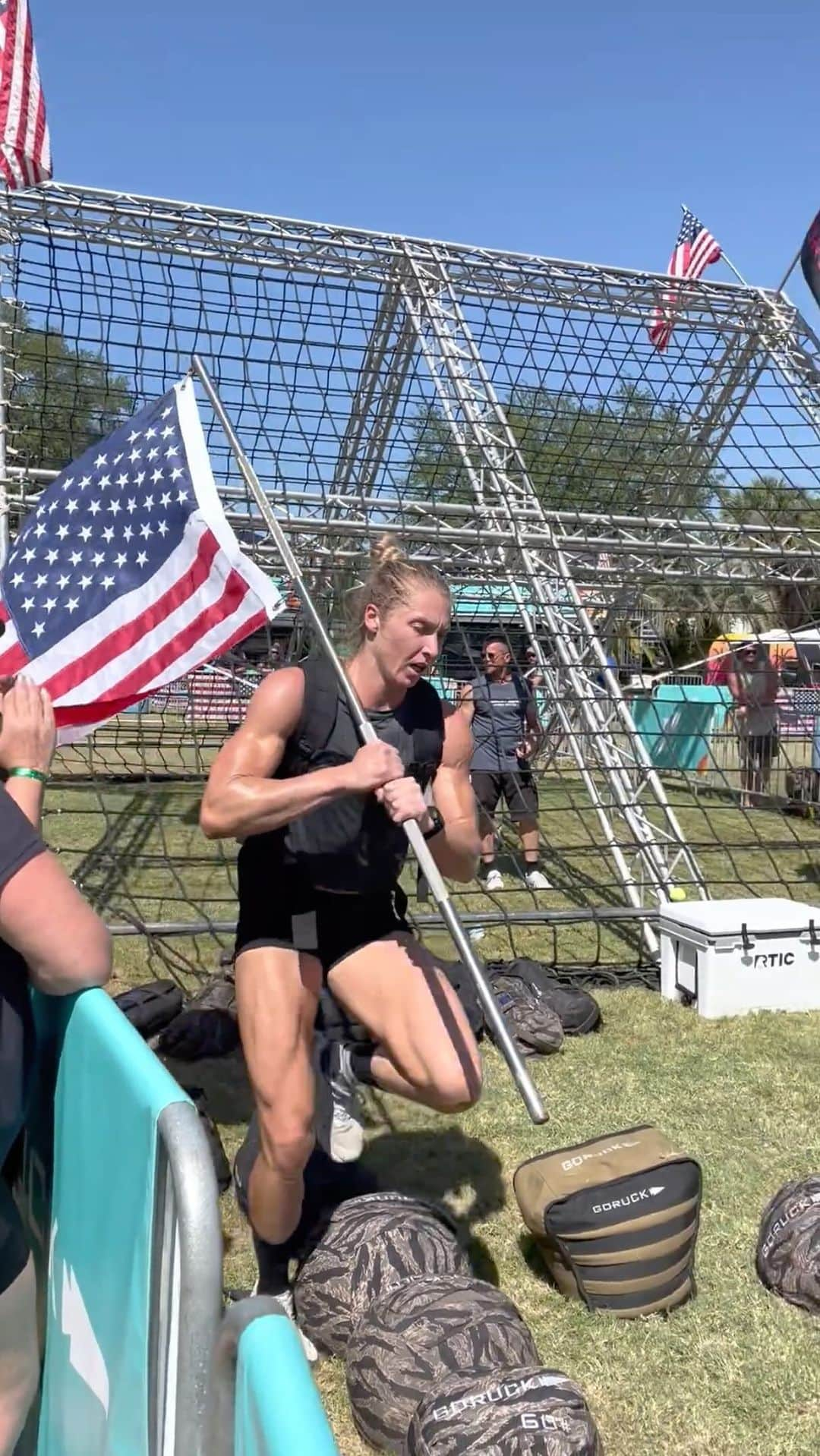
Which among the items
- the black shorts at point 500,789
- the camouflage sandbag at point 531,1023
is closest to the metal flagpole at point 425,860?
the camouflage sandbag at point 531,1023

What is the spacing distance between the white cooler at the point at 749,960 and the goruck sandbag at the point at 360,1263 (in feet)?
9.19

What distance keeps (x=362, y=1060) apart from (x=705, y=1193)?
1226 mm

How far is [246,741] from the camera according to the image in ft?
9.95

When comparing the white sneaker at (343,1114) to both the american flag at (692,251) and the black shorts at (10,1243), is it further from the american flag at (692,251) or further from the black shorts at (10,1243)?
the american flag at (692,251)

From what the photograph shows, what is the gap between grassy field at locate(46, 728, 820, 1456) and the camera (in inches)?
105

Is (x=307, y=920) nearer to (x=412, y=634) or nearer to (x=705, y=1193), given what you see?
(x=412, y=634)

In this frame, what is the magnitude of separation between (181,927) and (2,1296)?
12.7ft

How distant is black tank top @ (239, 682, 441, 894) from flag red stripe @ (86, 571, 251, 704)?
1.98 feet

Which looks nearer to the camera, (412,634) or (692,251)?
(412,634)

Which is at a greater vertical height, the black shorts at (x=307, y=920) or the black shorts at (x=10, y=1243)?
the black shorts at (x=307, y=920)

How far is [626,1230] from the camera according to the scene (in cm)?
297

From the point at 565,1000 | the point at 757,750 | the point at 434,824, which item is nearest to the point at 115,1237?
the point at 434,824

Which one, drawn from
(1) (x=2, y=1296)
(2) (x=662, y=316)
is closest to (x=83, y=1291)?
(1) (x=2, y=1296)

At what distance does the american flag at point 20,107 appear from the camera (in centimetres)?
784
